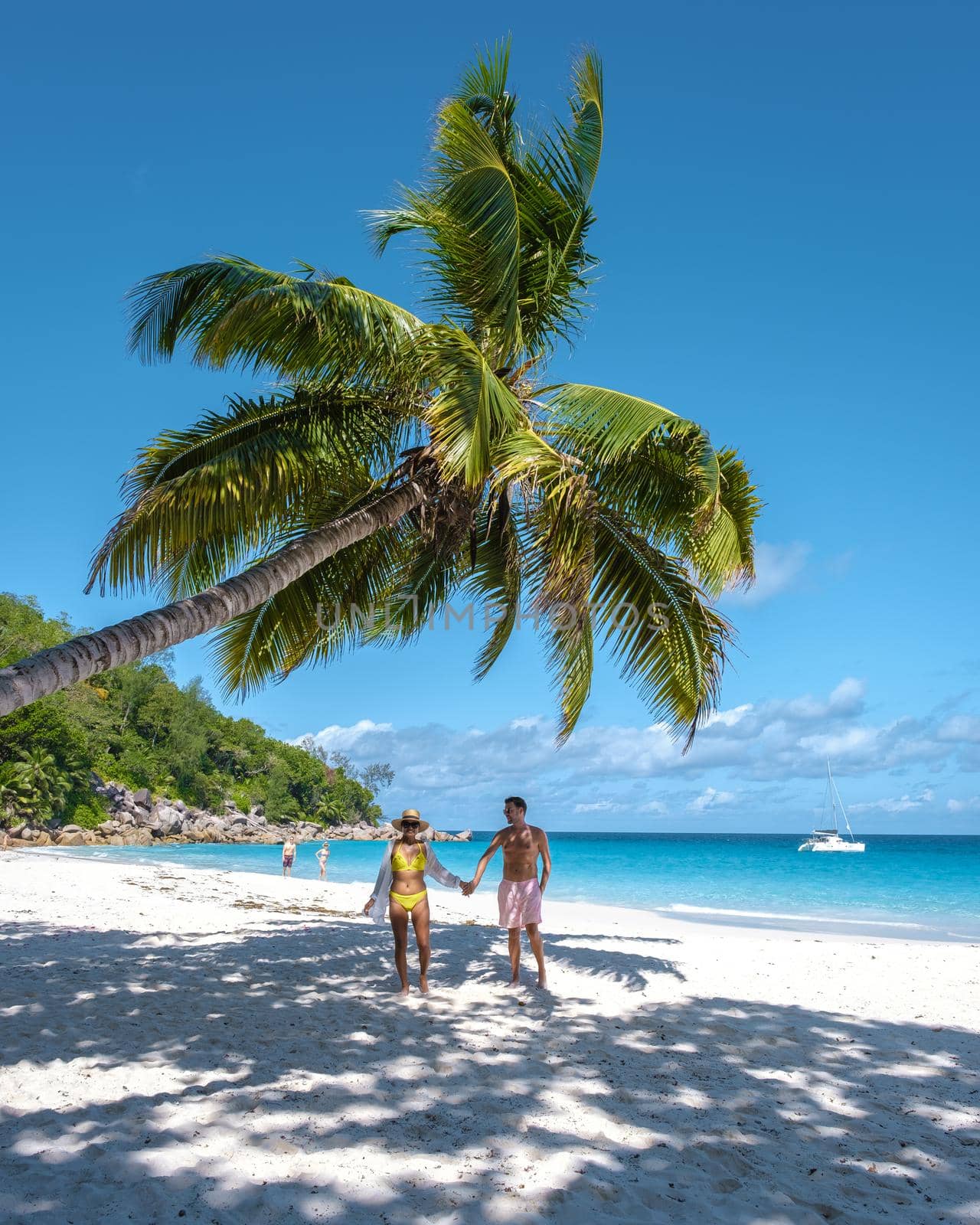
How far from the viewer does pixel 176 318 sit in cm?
767

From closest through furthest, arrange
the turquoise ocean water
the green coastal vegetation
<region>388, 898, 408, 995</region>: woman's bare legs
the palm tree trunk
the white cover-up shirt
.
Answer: the palm tree trunk < <region>388, 898, 408, 995</region>: woman's bare legs < the white cover-up shirt < the turquoise ocean water < the green coastal vegetation

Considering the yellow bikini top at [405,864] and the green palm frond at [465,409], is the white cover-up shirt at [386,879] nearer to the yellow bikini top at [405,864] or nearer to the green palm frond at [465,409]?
the yellow bikini top at [405,864]

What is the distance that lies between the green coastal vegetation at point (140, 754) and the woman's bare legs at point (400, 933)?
22226 mm

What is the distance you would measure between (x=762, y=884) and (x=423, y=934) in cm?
3449

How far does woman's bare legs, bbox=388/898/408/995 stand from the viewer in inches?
277

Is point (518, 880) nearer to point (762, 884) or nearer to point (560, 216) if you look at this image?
point (560, 216)

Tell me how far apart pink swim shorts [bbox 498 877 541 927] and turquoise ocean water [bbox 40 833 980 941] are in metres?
12.6

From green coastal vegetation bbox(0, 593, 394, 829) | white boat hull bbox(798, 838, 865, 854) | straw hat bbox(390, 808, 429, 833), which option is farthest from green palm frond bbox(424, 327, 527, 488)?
white boat hull bbox(798, 838, 865, 854)

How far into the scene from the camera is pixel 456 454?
678 cm

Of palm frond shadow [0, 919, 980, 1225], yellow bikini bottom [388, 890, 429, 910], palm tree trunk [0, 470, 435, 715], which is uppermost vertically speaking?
palm tree trunk [0, 470, 435, 715]

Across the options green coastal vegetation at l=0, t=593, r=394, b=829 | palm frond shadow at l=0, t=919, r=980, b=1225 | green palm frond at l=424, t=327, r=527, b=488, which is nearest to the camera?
palm frond shadow at l=0, t=919, r=980, b=1225

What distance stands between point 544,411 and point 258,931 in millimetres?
7080

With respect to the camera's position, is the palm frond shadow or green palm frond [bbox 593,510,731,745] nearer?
the palm frond shadow

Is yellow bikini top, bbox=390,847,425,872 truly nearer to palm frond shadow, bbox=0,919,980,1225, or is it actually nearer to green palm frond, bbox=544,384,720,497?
palm frond shadow, bbox=0,919,980,1225
